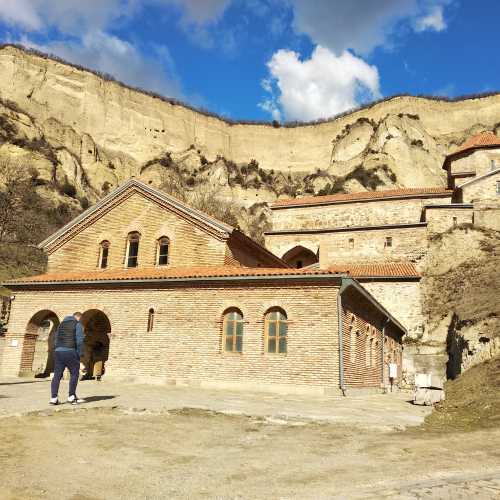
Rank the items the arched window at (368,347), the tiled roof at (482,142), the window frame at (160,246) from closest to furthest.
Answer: the arched window at (368,347)
the window frame at (160,246)
the tiled roof at (482,142)

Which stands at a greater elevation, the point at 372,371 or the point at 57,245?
the point at 57,245

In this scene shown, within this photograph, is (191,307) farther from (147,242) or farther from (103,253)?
(103,253)

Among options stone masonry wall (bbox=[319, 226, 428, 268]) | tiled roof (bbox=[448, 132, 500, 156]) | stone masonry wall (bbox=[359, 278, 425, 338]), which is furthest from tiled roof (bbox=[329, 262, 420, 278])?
tiled roof (bbox=[448, 132, 500, 156])

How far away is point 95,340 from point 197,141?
74531mm

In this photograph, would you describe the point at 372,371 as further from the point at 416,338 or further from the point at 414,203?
the point at 414,203

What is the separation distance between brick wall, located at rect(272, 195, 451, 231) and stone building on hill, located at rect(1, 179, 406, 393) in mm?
19711

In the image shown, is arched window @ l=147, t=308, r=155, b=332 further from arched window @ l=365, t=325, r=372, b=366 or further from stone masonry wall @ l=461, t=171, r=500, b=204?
stone masonry wall @ l=461, t=171, r=500, b=204

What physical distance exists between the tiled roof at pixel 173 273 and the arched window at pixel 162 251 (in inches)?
20.9

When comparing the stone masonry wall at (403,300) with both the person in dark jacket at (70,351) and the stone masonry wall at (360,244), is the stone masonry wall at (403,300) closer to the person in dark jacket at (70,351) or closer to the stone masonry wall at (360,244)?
the stone masonry wall at (360,244)

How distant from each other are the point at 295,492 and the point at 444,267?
1238 inches

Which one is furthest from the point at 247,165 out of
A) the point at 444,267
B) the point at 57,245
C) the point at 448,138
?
the point at 57,245

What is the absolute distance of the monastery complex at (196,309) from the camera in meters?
14.4

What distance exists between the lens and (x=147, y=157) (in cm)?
8188

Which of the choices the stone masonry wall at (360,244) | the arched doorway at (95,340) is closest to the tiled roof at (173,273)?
the arched doorway at (95,340)
